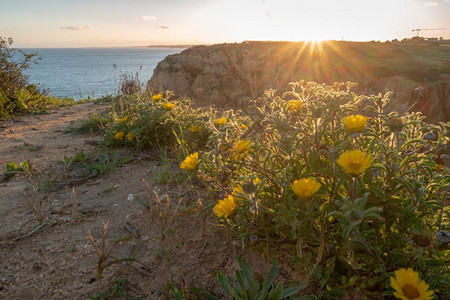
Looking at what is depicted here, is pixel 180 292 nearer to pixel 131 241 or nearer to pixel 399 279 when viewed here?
pixel 131 241

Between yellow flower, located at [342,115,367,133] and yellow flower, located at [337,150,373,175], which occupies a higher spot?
yellow flower, located at [342,115,367,133]

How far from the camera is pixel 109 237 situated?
234cm

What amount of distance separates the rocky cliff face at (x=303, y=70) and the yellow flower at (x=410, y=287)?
5.28m

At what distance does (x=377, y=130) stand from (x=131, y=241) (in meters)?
1.83

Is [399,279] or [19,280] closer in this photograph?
[399,279]

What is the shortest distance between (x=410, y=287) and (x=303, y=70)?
7.24 m

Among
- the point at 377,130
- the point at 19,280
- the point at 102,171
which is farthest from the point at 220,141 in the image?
the point at 102,171

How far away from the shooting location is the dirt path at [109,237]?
1871mm

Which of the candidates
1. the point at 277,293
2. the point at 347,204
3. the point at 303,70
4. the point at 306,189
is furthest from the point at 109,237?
the point at 303,70

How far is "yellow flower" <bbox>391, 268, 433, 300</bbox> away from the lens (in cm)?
119

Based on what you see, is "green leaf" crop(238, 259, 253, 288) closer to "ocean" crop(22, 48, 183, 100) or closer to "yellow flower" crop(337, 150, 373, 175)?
"yellow flower" crop(337, 150, 373, 175)

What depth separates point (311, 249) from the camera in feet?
5.61

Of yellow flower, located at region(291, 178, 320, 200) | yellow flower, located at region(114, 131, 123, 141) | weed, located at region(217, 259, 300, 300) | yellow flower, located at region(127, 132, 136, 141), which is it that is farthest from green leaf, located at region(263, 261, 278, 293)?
yellow flower, located at region(114, 131, 123, 141)

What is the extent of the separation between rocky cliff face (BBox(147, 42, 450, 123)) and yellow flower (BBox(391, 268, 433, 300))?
5280 millimetres
